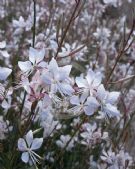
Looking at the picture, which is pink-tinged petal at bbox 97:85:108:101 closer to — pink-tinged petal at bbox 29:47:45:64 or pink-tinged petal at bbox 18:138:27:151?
pink-tinged petal at bbox 29:47:45:64

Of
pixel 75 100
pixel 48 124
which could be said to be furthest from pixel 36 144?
pixel 48 124

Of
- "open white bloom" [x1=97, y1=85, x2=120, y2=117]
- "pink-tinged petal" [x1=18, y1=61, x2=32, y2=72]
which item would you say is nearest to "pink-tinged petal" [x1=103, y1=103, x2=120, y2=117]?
"open white bloom" [x1=97, y1=85, x2=120, y2=117]

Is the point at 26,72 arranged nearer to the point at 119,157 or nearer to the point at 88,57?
the point at 119,157

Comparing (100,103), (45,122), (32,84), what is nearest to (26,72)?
(32,84)

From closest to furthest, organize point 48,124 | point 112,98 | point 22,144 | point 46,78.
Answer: point 46,78 < point 112,98 < point 22,144 < point 48,124

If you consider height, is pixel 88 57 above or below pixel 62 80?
above

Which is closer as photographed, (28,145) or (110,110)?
(110,110)

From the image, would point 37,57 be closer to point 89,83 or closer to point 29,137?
point 89,83

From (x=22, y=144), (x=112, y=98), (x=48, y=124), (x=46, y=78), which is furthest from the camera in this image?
(x=48, y=124)
